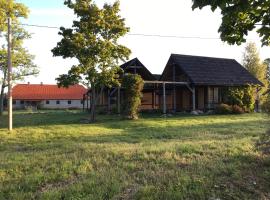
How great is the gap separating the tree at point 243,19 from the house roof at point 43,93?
70.1m

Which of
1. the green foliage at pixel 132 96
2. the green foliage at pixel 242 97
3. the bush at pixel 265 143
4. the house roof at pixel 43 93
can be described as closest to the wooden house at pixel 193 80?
the green foliage at pixel 242 97

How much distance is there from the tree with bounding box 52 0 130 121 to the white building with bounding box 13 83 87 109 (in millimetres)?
48849

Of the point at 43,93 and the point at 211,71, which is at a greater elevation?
the point at 211,71

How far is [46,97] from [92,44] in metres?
52.2

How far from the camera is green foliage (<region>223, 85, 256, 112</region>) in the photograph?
32188 mm

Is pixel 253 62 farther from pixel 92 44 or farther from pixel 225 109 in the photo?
pixel 92 44

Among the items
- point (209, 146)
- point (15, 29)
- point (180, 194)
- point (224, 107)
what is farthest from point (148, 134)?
point (15, 29)

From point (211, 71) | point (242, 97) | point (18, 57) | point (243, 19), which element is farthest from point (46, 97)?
point (243, 19)

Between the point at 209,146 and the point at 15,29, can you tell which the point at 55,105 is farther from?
the point at 209,146

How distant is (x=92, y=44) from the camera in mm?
25234

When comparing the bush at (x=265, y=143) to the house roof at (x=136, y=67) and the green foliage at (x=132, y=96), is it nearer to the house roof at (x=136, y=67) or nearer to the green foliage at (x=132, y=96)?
the green foliage at (x=132, y=96)

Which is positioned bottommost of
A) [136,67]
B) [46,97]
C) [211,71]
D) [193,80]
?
[46,97]

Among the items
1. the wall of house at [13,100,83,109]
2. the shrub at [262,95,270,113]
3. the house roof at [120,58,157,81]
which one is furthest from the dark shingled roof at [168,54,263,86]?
the wall of house at [13,100,83,109]

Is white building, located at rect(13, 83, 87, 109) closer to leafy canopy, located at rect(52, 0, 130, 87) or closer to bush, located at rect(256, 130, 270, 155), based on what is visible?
leafy canopy, located at rect(52, 0, 130, 87)
